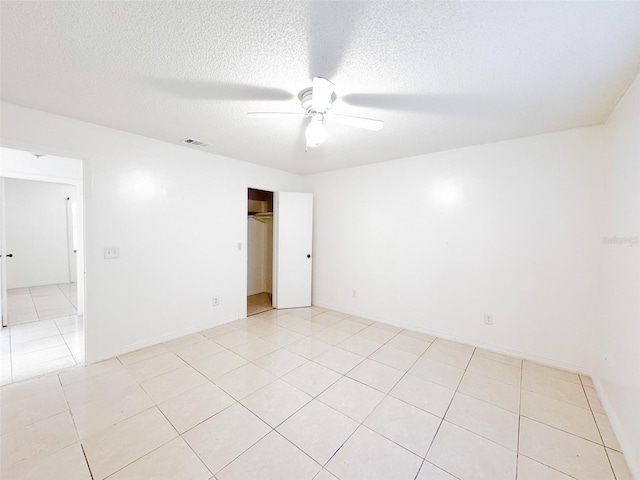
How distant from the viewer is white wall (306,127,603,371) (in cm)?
239

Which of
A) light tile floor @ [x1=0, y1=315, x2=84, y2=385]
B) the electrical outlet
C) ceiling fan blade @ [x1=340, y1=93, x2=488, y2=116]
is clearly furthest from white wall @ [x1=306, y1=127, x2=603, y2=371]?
light tile floor @ [x1=0, y1=315, x2=84, y2=385]

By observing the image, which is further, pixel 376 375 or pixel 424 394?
pixel 376 375

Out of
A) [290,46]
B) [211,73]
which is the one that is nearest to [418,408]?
[290,46]

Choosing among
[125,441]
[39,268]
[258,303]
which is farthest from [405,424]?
[39,268]

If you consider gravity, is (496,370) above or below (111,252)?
below

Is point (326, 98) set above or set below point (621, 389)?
above

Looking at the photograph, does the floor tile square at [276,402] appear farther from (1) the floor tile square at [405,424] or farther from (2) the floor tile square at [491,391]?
(2) the floor tile square at [491,391]

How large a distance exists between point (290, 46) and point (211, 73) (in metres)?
0.59

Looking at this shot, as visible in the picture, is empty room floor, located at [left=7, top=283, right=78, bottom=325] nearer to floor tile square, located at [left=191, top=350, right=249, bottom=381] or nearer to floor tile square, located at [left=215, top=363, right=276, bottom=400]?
floor tile square, located at [left=191, top=350, right=249, bottom=381]

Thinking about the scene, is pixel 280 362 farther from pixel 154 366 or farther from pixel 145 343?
pixel 145 343

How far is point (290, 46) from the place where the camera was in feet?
4.37

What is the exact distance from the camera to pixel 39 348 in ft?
8.98

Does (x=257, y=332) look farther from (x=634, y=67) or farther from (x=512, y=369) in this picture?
(x=634, y=67)

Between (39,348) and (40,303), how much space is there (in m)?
2.23
